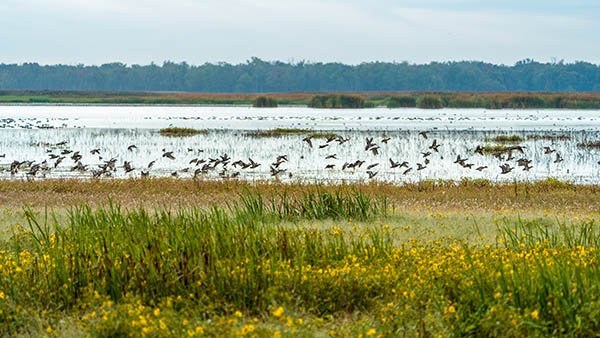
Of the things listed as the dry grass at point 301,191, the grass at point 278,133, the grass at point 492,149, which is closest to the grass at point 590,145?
the grass at point 492,149

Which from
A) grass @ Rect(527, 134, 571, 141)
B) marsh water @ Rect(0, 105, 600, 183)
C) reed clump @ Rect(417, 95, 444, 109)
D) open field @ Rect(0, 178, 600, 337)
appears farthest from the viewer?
reed clump @ Rect(417, 95, 444, 109)

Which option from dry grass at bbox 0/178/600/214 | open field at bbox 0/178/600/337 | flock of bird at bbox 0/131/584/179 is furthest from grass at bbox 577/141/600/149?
open field at bbox 0/178/600/337

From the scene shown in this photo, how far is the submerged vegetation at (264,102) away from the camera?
99.7 meters

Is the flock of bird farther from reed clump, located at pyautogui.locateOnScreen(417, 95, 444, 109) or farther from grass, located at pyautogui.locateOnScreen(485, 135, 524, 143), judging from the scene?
reed clump, located at pyautogui.locateOnScreen(417, 95, 444, 109)

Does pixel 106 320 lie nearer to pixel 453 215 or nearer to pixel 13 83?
pixel 453 215

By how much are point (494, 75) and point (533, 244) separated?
180m

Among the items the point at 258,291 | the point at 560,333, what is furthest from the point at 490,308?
the point at 258,291

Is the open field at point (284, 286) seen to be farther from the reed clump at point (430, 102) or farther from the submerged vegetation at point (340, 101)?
the reed clump at point (430, 102)

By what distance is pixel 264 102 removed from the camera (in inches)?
4063

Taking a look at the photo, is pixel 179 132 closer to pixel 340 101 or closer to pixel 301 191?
pixel 301 191

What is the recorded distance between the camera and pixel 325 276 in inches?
360

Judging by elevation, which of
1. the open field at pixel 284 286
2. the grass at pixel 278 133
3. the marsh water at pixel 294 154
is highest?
the open field at pixel 284 286

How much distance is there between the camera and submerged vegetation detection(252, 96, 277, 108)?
327ft

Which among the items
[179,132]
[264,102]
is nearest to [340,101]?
[264,102]
